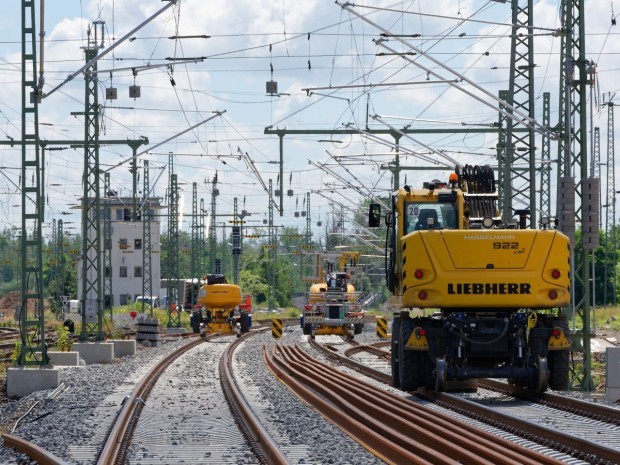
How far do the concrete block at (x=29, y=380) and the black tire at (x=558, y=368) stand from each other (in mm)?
10954

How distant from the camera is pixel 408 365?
68.0 feet

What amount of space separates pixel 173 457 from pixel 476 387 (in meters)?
9.40

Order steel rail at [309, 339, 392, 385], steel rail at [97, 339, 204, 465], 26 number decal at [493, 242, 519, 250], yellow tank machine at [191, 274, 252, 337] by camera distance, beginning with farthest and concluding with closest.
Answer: yellow tank machine at [191, 274, 252, 337]
steel rail at [309, 339, 392, 385]
26 number decal at [493, 242, 519, 250]
steel rail at [97, 339, 204, 465]

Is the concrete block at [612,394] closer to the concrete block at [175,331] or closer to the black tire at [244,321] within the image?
the black tire at [244,321]

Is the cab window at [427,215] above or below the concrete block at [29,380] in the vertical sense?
above

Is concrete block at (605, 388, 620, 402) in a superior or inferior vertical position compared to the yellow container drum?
inferior

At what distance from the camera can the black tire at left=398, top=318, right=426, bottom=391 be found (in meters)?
20.6

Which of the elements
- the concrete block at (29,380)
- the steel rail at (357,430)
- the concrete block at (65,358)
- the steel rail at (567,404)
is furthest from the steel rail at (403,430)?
the concrete block at (65,358)

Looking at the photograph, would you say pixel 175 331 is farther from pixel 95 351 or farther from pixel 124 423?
pixel 124 423

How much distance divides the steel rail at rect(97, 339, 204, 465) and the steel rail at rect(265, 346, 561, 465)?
2965 mm

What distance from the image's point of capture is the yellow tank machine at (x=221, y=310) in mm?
60062

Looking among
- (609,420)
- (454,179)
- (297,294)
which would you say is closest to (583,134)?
(454,179)

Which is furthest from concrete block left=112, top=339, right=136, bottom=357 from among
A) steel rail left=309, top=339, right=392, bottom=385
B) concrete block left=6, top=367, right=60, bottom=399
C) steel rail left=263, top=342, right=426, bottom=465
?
steel rail left=263, top=342, right=426, bottom=465

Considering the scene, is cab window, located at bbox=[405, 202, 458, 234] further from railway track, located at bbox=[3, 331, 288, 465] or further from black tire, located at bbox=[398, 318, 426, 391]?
railway track, located at bbox=[3, 331, 288, 465]
